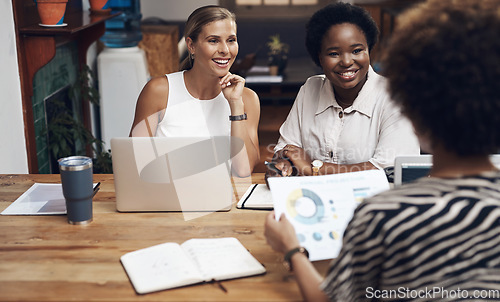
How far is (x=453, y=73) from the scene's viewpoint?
77 cm

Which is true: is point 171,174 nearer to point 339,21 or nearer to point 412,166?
point 412,166

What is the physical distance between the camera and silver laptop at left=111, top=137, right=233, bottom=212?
1438 mm

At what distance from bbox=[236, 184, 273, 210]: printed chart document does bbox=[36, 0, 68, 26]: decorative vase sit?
4.78ft

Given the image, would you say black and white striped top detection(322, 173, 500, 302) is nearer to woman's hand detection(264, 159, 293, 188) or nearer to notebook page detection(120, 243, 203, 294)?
notebook page detection(120, 243, 203, 294)

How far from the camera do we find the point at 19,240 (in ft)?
4.48

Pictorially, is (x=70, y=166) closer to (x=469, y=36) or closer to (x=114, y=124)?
(x=469, y=36)

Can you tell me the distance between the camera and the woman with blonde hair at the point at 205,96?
208cm

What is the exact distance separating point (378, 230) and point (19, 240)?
95 cm

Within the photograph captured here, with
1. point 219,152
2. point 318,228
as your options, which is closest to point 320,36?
point 219,152

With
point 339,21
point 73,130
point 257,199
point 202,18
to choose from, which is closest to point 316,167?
point 257,199

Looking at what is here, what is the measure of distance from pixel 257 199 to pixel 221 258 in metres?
0.40

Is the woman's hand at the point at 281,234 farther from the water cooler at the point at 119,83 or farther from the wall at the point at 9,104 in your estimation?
the water cooler at the point at 119,83

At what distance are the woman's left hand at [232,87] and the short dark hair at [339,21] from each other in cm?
32

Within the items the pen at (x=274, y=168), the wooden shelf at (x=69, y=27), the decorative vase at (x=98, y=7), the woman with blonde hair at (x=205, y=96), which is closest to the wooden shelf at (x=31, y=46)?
the wooden shelf at (x=69, y=27)
